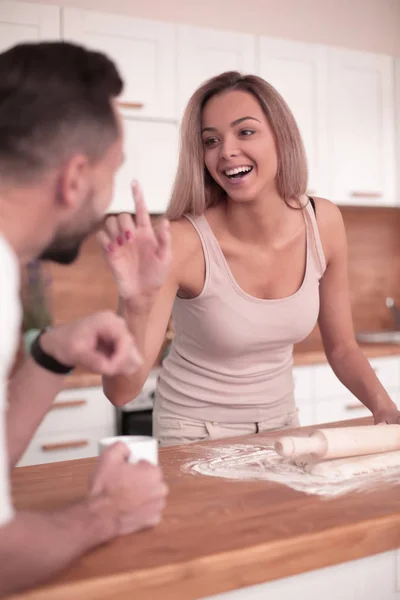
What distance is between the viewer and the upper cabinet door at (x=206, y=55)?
3.37m

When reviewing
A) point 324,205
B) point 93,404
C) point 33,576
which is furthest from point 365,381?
point 93,404

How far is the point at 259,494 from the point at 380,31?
143 inches

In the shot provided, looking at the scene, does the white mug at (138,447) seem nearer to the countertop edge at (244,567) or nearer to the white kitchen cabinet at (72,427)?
the countertop edge at (244,567)

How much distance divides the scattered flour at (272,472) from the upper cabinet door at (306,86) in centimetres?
236

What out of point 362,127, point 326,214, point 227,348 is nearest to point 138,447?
point 227,348

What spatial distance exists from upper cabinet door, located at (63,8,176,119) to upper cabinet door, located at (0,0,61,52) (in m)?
0.05

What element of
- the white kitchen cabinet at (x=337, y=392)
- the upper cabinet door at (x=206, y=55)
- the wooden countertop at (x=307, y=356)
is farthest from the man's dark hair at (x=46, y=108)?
the white kitchen cabinet at (x=337, y=392)

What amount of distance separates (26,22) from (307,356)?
1883 millimetres

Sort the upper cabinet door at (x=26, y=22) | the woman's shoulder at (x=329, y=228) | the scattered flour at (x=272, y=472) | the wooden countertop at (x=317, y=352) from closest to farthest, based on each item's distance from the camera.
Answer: the scattered flour at (x=272, y=472)
the woman's shoulder at (x=329, y=228)
the upper cabinet door at (x=26, y=22)
the wooden countertop at (x=317, y=352)

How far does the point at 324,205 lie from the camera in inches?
80.5

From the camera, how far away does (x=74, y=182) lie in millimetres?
965

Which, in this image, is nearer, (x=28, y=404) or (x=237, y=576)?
(x=237, y=576)

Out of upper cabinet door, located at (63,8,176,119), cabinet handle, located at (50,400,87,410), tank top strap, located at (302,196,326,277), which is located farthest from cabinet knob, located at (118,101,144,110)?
tank top strap, located at (302,196,326,277)

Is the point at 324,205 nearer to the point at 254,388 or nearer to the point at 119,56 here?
the point at 254,388
